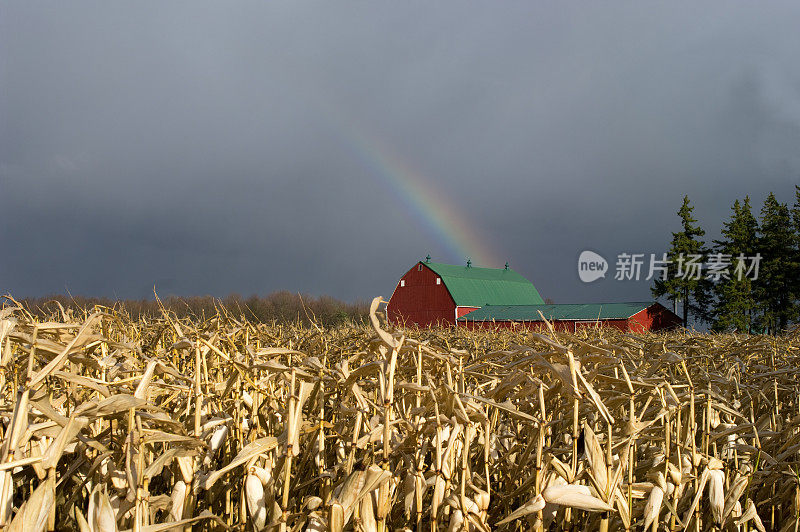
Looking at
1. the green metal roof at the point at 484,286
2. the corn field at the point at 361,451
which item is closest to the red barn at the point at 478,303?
the green metal roof at the point at 484,286

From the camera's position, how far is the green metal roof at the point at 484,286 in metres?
39.0

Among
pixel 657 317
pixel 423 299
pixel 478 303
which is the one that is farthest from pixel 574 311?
pixel 423 299

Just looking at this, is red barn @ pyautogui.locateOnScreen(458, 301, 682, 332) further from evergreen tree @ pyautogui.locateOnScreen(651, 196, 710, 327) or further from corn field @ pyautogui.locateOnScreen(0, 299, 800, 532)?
corn field @ pyautogui.locateOnScreen(0, 299, 800, 532)

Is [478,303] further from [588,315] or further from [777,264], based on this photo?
[777,264]

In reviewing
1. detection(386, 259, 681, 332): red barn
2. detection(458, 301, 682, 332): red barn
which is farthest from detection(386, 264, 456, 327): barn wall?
detection(458, 301, 682, 332): red barn

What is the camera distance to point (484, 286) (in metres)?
41.8

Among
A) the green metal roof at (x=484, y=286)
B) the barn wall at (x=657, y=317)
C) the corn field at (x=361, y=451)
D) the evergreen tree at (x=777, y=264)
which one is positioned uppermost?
the evergreen tree at (x=777, y=264)

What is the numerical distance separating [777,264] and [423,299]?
84.2 feet

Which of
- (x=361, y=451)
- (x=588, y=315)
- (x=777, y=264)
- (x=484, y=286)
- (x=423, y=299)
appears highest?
(x=777, y=264)

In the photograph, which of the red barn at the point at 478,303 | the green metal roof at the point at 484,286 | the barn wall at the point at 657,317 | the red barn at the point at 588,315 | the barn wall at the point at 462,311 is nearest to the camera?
the red barn at the point at 588,315

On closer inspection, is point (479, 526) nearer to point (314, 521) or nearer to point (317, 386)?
point (314, 521)

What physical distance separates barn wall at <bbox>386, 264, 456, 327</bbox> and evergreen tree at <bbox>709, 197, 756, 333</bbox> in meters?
19.3

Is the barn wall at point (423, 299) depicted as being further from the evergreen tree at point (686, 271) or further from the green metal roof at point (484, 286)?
the evergreen tree at point (686, 271)

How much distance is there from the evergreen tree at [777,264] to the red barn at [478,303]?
9.55m
